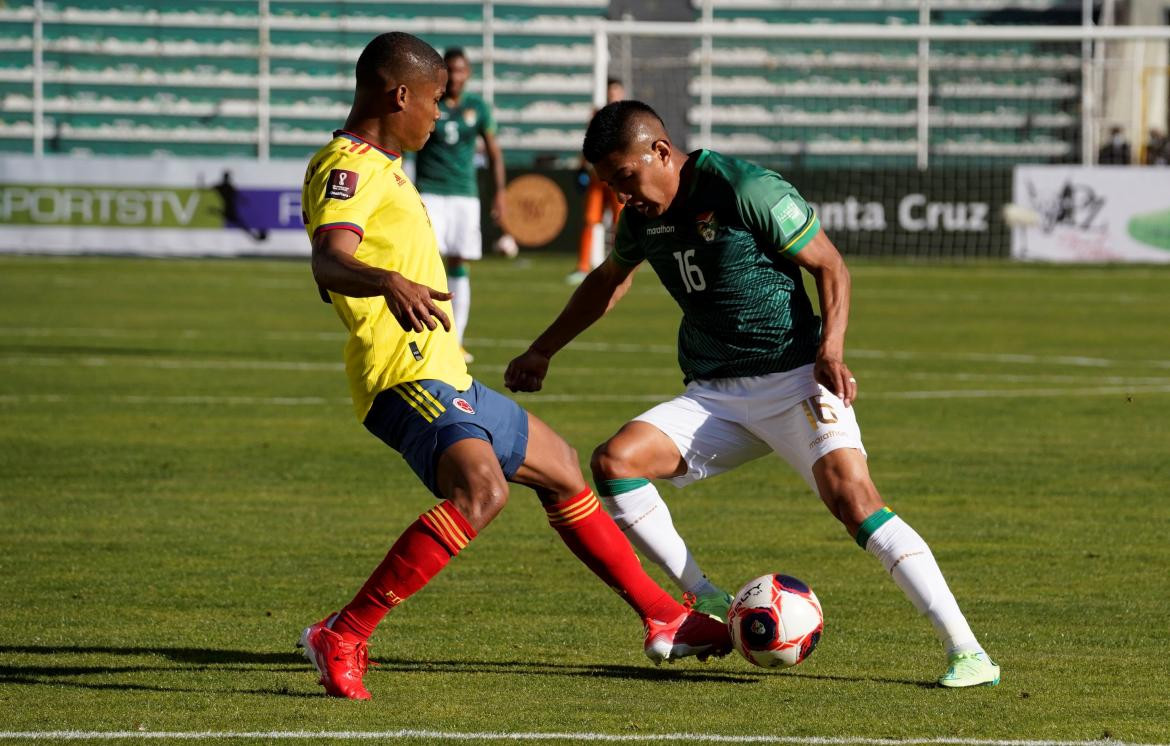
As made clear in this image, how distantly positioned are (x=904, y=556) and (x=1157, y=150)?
87.1 ft

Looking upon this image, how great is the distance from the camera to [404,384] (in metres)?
5.28

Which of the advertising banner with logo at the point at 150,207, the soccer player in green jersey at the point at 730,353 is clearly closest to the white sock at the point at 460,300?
the soccer player in green jersey at the point at 730,353

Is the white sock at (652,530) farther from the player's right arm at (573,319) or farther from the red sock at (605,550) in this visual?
the player's right arm at (573,319)

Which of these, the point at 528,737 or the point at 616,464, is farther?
the point at 616,464

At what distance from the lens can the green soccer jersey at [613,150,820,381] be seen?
5.60 meters

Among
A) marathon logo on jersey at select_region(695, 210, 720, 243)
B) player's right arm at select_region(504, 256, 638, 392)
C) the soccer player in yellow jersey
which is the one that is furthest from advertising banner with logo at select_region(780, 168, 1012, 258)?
the soccer player in yellow jersey

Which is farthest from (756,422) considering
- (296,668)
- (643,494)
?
(296,668)

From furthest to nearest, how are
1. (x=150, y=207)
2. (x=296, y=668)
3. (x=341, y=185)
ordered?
(x=150, y=207) < (x=296, y=668) < (x=341, y=185)

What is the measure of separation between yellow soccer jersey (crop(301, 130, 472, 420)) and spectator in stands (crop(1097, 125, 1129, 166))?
88.5 ft

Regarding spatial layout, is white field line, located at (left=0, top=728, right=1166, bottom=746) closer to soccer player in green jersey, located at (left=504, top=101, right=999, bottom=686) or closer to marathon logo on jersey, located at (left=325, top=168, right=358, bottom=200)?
soccer player in green jersey, located at (left=504, top=101, right=999, bottom=686)

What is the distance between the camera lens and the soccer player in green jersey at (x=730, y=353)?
546 centimetres

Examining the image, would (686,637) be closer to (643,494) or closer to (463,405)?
(643,494)

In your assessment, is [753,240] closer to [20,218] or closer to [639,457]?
[639,457]

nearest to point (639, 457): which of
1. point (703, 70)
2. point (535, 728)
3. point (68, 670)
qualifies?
point (535, 728)
